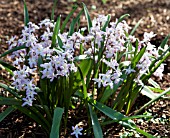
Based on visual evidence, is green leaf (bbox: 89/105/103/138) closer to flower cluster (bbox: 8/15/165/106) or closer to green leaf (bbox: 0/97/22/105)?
flower cluster (bbox: 8/15/165/106)

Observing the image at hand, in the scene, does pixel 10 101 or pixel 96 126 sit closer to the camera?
pixel 96 126

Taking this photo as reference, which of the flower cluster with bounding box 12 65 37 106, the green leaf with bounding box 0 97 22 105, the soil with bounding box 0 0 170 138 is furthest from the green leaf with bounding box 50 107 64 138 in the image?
the soil with bounding box 0 0 170 138

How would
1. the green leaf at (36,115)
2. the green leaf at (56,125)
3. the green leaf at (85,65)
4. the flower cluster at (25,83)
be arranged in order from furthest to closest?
the green leaf at (85,65) → the green leaf at (36,115) → the flower cluster at (25,83) → the green leaf at (56,125)

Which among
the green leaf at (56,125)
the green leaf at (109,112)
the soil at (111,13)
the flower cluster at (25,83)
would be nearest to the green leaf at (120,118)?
the green leaf at (109,112)

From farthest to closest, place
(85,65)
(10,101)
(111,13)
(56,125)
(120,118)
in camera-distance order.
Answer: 1. (111,13)
2. (85,65)
3. (10,101)
4. (120,118)
5. (56,125)

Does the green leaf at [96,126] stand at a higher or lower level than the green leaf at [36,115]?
lower

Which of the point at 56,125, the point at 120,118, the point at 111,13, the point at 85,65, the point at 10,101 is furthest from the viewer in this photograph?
the point at 111,13

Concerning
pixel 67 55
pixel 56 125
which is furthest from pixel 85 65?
pixel 56 125

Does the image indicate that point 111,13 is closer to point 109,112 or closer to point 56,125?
point 109,112

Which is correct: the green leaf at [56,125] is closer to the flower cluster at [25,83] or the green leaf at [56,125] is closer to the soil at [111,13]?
the flower cluster at [25,83]

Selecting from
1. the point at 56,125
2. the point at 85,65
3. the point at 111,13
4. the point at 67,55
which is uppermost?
the point at 111,13

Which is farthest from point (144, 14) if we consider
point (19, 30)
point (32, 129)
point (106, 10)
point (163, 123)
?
point (32, 129)
